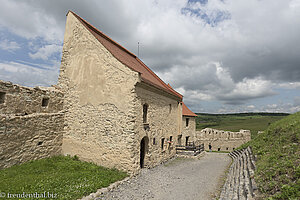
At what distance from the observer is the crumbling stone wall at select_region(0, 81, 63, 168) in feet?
30.1

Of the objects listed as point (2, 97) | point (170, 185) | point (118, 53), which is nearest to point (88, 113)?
point (2, 97)

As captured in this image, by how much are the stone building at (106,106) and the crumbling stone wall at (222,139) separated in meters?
15.2

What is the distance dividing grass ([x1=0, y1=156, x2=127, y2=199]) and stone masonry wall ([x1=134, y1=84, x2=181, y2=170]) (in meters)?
2.57

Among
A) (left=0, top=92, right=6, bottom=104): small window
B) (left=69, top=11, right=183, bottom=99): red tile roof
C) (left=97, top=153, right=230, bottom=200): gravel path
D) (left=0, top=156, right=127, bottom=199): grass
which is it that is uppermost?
(left=69, top=11, right=183, bottom=99): red tile roof

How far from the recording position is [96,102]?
1123 cm

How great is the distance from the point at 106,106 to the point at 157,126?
4.69 metres

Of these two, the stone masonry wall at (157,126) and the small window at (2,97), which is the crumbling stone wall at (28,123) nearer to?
the small window at (2,97)

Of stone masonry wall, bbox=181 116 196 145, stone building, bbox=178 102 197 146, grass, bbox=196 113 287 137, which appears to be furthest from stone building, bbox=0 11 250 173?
grass, bbox=196 113 287 137

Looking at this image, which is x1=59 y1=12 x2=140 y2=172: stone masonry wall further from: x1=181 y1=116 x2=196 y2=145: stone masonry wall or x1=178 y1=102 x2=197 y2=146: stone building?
x1=181 y1=116 x2=196 y2=145: stone masonry wall

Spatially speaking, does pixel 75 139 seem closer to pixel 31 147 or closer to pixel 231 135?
pixel 31 147

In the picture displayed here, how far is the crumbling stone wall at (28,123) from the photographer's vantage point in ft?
30.1

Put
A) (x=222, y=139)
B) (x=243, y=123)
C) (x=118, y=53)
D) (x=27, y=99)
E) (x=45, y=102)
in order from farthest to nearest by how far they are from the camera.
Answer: (x=243, y=123)
(x=222, y=139)
(x=118, y=53)
(x=45, y=102)
(x=27, y=99)

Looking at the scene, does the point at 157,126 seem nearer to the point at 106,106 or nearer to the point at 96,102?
the point at 106,106

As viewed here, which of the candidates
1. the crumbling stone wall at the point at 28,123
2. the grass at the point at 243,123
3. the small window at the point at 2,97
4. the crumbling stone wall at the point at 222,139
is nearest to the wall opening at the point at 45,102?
the crumbling stone wall at the point at 28,123
